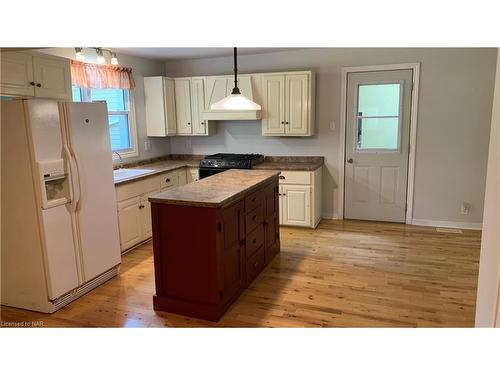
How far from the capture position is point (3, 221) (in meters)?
2.80

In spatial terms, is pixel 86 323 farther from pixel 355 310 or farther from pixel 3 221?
pixel 355 310

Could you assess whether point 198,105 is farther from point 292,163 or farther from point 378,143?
point 378,143

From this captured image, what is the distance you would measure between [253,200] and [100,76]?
2.50 m

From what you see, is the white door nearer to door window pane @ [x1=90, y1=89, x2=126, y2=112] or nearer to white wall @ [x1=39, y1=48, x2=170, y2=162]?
white wall @ [x1=39, y1=48, x2=170, y2=162]

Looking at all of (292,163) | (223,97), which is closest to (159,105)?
(223,97)

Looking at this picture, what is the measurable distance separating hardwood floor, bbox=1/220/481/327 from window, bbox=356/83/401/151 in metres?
1.25

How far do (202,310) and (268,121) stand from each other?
119 inches

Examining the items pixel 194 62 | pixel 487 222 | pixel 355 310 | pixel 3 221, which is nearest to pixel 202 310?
pixel 355 310

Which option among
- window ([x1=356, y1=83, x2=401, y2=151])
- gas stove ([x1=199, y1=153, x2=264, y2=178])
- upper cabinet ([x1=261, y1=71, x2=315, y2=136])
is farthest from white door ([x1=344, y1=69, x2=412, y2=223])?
gas stove ([x1=199, y1=153, x2=264, y2=178])

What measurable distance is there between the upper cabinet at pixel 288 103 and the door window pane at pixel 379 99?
65cm

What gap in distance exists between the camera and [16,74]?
272 centimetres

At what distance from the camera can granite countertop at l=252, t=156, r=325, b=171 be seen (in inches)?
187

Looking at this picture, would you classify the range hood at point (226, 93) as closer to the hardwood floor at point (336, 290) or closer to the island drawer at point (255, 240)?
the hardwood floor at point (336, 290)

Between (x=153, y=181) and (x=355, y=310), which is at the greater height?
(x=153, y=181)
